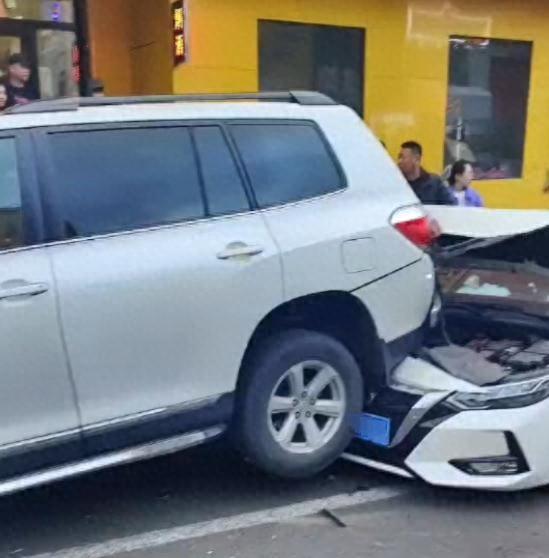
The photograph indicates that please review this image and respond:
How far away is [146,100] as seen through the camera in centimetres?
403

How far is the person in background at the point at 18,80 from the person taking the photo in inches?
365

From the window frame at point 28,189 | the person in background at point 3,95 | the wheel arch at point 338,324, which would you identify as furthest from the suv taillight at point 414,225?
the person in background at point 3,95

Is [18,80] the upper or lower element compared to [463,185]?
upper

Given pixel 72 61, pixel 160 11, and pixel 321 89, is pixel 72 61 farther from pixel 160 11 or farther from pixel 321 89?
pixel 321 89

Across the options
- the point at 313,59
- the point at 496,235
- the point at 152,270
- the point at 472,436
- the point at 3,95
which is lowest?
the point at 472,436

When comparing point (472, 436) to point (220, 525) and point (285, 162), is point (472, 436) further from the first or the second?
point (285, 162)

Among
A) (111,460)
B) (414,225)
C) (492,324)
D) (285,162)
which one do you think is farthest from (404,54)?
(111,460)

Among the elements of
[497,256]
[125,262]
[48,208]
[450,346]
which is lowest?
[450,346]

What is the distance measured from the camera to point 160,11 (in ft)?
31.3

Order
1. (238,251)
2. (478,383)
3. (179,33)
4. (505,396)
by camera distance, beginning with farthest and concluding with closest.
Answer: (179,33) → (478,383) → (505,396) → (238,251)

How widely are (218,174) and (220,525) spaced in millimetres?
1654

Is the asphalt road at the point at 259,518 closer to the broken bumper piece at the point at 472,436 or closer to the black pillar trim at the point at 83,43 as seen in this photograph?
the broken bumper piece at the point at 472,436

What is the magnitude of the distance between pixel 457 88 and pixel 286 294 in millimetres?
8432

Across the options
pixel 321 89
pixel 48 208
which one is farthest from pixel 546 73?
pixel 48 208
